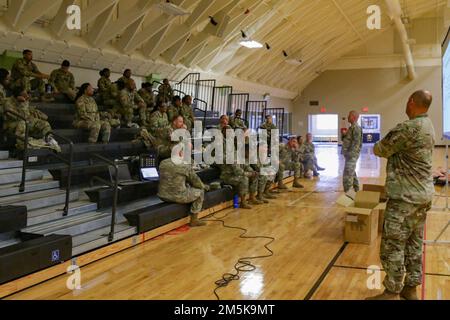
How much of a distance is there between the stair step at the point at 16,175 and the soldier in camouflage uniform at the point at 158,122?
264 cm

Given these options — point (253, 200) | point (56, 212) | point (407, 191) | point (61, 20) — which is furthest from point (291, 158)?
point (407, 191)

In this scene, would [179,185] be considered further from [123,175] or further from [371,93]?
[371,93]

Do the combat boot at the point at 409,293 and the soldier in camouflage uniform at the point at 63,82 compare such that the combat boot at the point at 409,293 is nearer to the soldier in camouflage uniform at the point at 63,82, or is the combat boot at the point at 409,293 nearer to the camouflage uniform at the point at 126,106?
the camouflage uniform at the point at 126,106

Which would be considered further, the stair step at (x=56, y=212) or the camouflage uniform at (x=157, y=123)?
the camouflage uniform at (x=157, y=123)

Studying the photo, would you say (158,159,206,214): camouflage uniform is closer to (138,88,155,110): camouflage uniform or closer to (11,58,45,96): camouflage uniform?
(11,58,45,96): camouflage uniform

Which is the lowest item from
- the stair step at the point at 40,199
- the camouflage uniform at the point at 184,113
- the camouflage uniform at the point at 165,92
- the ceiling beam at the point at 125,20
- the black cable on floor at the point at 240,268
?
the black cable on floor at the point at 240,268

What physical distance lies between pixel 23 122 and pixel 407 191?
5.14 m

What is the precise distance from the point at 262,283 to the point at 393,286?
1.16 m

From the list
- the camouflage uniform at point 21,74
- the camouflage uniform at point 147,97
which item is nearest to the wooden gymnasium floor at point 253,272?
the camouflage uniform at point 21,74

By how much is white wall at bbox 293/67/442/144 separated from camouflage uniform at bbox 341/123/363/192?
16.9 meters

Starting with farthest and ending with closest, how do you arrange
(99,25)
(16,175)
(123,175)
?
(99,25) < (123,175) < (16,175)

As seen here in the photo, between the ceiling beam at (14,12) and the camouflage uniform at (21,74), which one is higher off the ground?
the ceiling beam at (14,12)

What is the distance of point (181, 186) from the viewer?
20.3 feet

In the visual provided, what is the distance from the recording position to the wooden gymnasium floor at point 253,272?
3.77 meters
